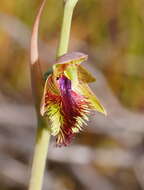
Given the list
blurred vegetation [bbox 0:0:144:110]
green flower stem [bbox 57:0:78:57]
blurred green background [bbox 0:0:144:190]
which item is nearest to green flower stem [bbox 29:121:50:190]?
green flower stem [bbox 57:0:78:57]

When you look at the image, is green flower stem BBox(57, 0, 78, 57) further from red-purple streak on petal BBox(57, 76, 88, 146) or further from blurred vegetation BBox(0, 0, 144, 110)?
blurred vegetation BBox(0, 0, 144, 110)

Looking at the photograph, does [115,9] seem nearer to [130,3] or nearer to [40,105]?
[130,3]

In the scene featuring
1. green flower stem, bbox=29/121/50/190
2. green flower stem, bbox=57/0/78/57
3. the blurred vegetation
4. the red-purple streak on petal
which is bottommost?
green flower stem, bbox=29/121/50/190

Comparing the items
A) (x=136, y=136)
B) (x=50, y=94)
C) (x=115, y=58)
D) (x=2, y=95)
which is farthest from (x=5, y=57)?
(x=50, y=94)

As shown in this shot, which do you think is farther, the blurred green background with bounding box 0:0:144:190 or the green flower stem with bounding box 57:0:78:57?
the blurred green background with bounding box 0:0:144:190

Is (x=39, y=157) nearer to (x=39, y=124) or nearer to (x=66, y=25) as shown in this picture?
(x=39, y=124)

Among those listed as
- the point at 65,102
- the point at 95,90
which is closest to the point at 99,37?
the point at 95,90
